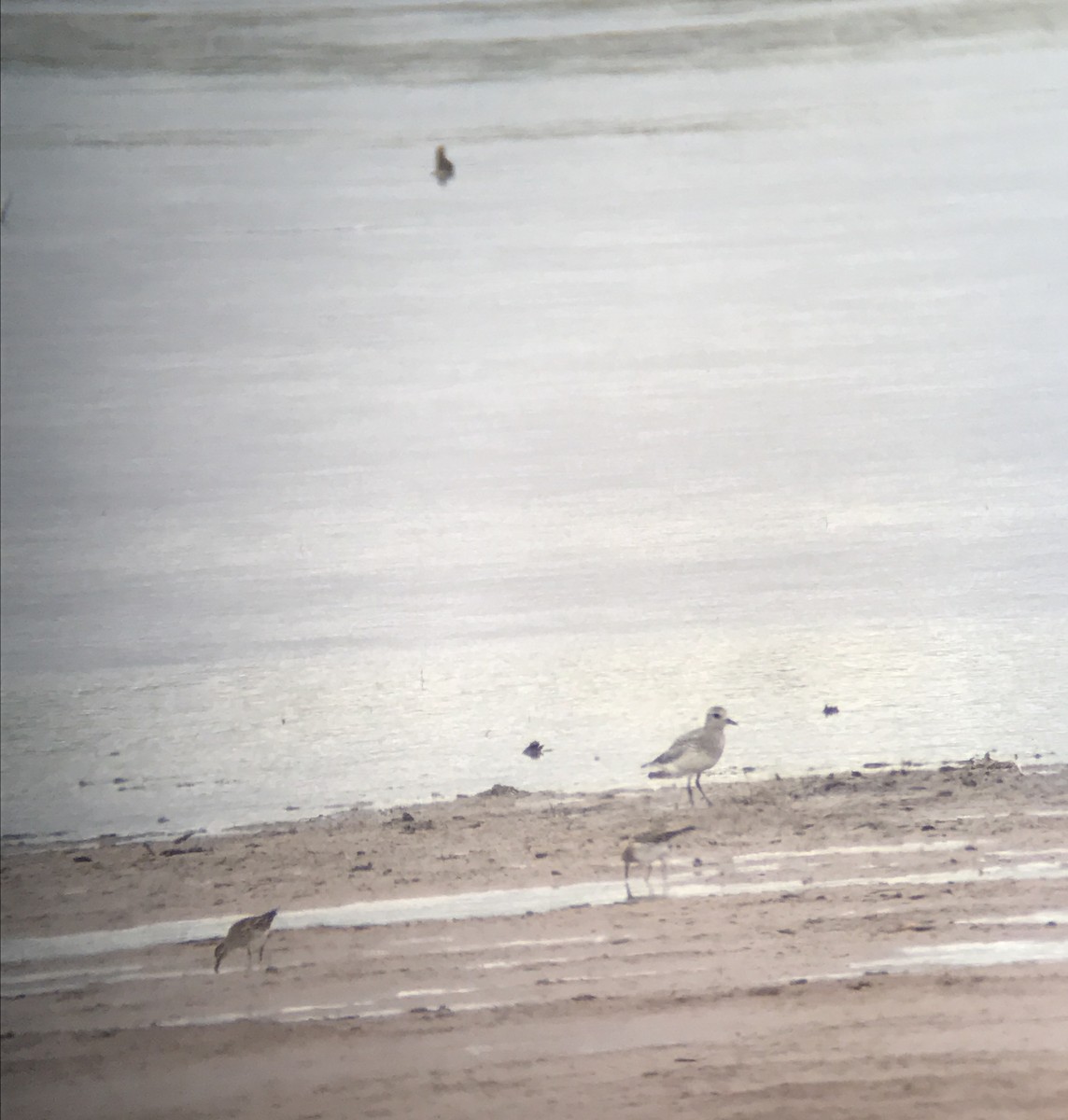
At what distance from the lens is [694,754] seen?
2.23ft

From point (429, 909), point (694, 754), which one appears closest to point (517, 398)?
point (694, 754)

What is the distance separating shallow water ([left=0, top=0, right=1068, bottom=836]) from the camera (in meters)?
0.69

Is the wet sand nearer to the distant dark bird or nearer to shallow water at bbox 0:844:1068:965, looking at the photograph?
shallow water at bbox 0:844:1068:965

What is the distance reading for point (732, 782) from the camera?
684mm

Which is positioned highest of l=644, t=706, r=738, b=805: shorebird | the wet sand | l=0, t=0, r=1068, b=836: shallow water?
l=0, t=0, r=1068, b=836: shallow water

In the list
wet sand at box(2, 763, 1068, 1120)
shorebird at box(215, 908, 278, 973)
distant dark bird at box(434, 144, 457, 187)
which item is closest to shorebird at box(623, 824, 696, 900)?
wet sand at box(2, 763, 1068, 1120)

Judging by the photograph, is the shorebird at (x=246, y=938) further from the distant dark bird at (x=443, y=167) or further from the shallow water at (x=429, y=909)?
the distant dark bird at (x=443, y=167)

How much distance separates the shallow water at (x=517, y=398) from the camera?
0.69 meters

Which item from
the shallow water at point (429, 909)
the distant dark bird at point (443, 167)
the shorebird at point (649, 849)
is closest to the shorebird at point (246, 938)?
the shallow water at point (429, 909)

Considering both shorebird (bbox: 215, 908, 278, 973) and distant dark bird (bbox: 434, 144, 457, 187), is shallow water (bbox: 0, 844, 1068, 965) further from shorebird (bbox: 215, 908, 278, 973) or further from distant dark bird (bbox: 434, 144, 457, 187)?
distant dark bird (bbox: 434, 144, 457, 187)

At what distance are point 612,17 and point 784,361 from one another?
1.27 ft

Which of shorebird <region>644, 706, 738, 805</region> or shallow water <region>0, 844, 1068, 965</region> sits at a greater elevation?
shorebird <region>644, 706, 738, 805</region>

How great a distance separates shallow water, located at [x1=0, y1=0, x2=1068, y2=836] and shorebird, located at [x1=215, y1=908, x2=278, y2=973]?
93mm

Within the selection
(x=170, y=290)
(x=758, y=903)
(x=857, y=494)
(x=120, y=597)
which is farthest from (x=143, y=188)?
(x=758, y=903)
